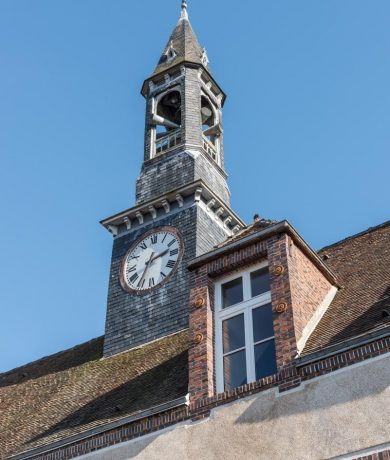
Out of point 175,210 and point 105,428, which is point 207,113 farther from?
point 105,428

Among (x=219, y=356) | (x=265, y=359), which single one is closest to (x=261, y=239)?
(x=219, y=356)

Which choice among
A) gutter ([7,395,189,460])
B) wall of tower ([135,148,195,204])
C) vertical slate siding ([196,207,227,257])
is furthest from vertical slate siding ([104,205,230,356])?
gutter ([7,395,189,460])

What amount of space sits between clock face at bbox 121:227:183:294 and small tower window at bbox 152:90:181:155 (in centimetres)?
389

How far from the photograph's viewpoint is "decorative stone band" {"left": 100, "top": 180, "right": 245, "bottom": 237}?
2480 centimetres

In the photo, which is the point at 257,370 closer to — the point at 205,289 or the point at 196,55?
the point at 205,289

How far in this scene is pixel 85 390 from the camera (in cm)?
1991

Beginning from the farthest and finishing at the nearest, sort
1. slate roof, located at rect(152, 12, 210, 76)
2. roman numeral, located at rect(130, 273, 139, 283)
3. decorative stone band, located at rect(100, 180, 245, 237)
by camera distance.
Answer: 1. slate roof, located at rect(152, 12, 210, 76)
2. decorative stone band, located at rect(100, 180, 245, 237)
3. roman numeral, located at rect(130, 273, 139, 283)

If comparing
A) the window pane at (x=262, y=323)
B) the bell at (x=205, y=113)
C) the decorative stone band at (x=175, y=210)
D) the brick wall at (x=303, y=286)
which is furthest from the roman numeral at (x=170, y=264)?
the bell at (x=205, y=113)

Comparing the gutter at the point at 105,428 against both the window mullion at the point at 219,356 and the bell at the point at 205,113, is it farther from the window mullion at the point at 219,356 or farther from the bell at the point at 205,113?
the bell at the point at 205,113

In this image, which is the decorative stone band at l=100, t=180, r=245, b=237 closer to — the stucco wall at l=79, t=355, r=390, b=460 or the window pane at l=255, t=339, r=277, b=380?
the window pane at l=255, t=339, r=277, b=380

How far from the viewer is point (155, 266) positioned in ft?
78.4

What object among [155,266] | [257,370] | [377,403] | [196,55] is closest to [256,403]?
[257,370]

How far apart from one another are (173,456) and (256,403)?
5.62 feet

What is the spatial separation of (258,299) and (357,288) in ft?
7.61
